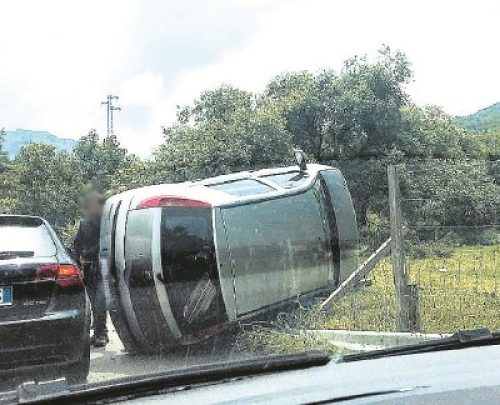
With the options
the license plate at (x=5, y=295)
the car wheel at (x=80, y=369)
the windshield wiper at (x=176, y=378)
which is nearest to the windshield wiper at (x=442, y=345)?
the windshield wiper at (x=176, y=378)

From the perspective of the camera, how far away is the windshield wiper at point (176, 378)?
85.1 inches

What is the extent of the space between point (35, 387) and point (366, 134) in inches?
79.3

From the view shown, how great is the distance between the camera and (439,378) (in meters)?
2.18

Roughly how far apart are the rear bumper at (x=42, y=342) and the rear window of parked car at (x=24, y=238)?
0.25m

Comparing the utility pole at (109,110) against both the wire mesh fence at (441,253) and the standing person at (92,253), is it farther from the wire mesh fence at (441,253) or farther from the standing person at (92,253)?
the wire mesh fence at (441,253)

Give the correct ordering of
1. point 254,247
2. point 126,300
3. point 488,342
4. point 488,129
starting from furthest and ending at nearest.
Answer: point 488,129, point 254,247, point 126,300, point 488,342

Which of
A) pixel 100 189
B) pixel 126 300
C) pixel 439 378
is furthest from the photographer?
pixel 126 300

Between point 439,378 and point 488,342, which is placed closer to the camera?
point 439,378

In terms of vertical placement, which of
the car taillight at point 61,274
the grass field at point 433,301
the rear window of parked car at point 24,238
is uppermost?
the rear window of parked car at point 24,238

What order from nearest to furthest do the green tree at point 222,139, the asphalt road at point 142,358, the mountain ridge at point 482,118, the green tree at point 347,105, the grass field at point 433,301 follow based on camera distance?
the asphalt road at point 142,358 < the green tree at point 222,139 < the green tree at point 347,105 < the grass field at point 433,301 < the mountain ridge at point 482,118

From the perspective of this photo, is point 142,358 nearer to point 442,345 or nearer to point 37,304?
point 37,304

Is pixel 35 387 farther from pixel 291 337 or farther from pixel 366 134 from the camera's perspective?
pixel 366 134

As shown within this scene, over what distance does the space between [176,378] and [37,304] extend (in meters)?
0.80

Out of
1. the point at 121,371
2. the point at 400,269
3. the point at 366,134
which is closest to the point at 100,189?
the point at 121,371
